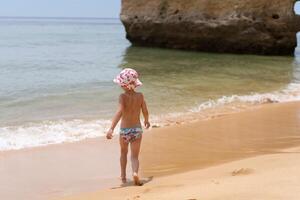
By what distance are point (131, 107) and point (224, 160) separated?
61.5 inches

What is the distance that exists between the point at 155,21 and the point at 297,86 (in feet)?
56.8

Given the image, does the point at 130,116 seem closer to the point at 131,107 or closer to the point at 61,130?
the point at 131,107

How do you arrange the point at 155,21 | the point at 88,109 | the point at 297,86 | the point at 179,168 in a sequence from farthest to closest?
1. the point at 155,21
2. the point at 297,86
3. the point at 88,109
4. the point at 179,168

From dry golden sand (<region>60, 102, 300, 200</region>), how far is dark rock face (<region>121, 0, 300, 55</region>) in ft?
58.1

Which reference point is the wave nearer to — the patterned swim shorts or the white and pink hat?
the patterned swim shorts

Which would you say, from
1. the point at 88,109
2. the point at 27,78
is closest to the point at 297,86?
the point at 88,109

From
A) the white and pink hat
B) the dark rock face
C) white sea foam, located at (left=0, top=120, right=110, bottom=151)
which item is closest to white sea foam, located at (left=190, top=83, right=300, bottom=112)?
white sea foam, located at (left=0, top=120, right=110, bottom=151)

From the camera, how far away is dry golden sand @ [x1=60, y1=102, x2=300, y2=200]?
3.99 meters

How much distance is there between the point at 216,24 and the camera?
28.0 m

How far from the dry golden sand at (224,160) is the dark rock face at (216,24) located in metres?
17.7

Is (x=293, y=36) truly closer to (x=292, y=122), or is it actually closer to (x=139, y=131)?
(x=292, y=122)

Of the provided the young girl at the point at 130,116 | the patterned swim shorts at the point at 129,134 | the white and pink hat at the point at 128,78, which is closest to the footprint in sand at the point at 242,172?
the young girl at the point at 130,116

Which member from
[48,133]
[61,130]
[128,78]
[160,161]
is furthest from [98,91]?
[128,78]

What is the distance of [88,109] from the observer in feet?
33.2
